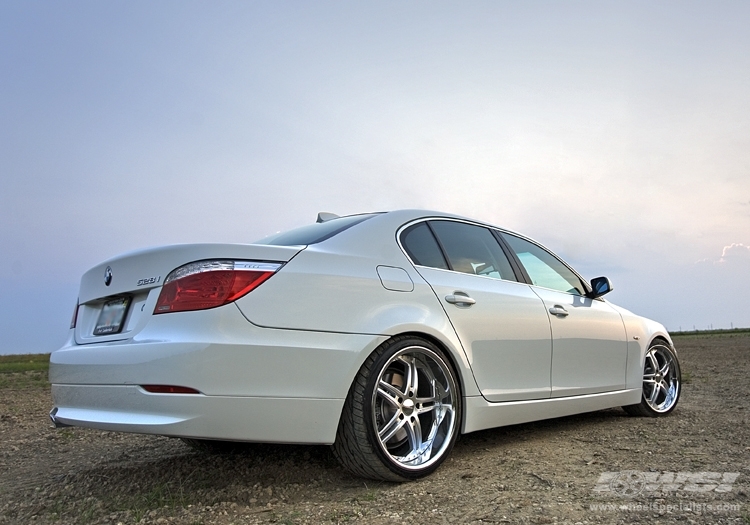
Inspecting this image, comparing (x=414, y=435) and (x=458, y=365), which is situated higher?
(x=458, y=365)

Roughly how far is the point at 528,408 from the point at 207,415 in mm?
2212

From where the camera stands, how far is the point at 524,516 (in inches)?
103

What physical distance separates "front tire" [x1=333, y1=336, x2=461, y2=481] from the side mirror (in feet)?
6.93

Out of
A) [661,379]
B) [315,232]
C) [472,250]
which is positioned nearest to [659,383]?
[661,379]

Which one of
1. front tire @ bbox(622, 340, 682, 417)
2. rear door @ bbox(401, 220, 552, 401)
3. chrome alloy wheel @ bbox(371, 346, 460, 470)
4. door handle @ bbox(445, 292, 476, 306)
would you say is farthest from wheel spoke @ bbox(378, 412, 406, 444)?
front tire @ bbox(622, 340, 682, 417)

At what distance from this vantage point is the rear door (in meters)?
3.62

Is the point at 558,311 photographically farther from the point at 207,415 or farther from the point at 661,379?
the point at 207,415

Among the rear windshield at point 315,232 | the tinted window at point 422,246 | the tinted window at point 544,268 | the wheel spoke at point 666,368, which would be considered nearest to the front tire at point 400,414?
the tinted window at point 422,246

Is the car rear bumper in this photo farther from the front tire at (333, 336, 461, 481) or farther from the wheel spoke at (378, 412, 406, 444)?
the wheel spoke at (378, 412, 406, 444)

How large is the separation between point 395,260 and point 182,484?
1696mm

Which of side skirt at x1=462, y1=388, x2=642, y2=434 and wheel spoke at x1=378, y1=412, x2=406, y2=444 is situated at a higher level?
wheel spoke at x1=378, y1=412, x2=406, y2=444

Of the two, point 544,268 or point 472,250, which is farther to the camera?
point 544,268

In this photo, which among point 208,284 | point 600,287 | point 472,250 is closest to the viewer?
point 208,284

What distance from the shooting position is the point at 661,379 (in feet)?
18.6
